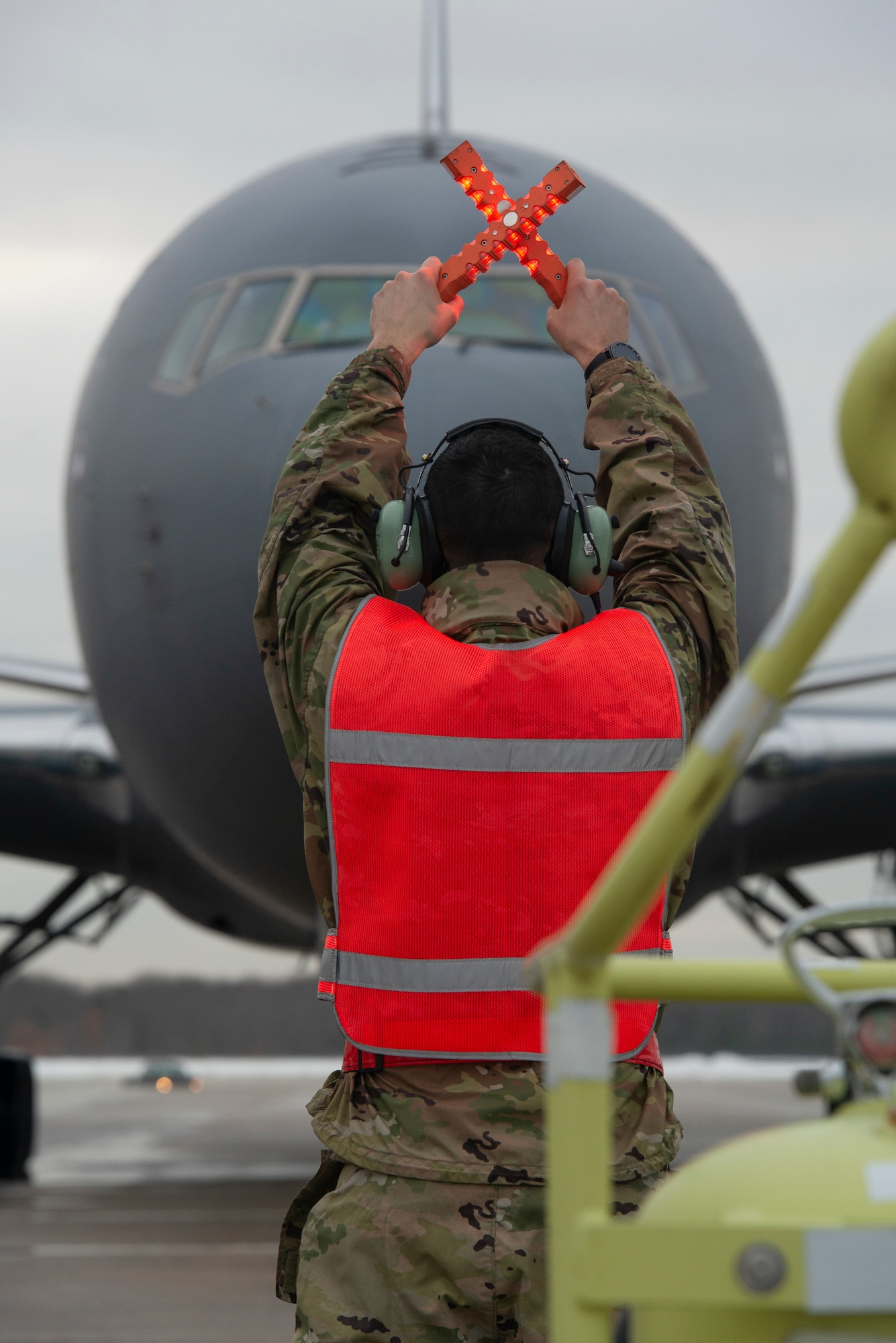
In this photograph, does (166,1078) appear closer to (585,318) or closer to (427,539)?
(585,318)

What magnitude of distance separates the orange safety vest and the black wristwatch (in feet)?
2.27

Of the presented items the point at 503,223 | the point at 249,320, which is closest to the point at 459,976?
the point at 503,223

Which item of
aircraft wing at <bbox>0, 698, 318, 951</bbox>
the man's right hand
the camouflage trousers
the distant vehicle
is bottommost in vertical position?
→ the distant vehicle

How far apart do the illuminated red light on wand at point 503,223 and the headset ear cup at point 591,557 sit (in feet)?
1.70

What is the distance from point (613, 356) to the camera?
9.17 ft

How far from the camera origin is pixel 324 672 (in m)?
2.36

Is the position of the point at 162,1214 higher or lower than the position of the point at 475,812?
lower

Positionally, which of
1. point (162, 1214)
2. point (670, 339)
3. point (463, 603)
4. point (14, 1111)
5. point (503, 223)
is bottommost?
point (14, 1111)

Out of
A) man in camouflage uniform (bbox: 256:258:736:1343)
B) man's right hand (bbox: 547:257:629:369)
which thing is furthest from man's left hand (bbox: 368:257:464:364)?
man's right hand (bbox: 547:257:629:369)

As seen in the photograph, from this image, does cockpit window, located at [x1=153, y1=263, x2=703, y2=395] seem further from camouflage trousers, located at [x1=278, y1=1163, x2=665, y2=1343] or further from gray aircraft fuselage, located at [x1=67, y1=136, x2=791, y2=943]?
camouflage trousers, located at [x1=278, y1=1163, x2=665, y2=1343]

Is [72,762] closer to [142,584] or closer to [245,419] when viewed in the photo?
[142,584]

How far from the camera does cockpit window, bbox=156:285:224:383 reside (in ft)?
19.4

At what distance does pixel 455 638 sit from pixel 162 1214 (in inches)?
296

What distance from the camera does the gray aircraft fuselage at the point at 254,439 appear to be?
5254 millimetres
